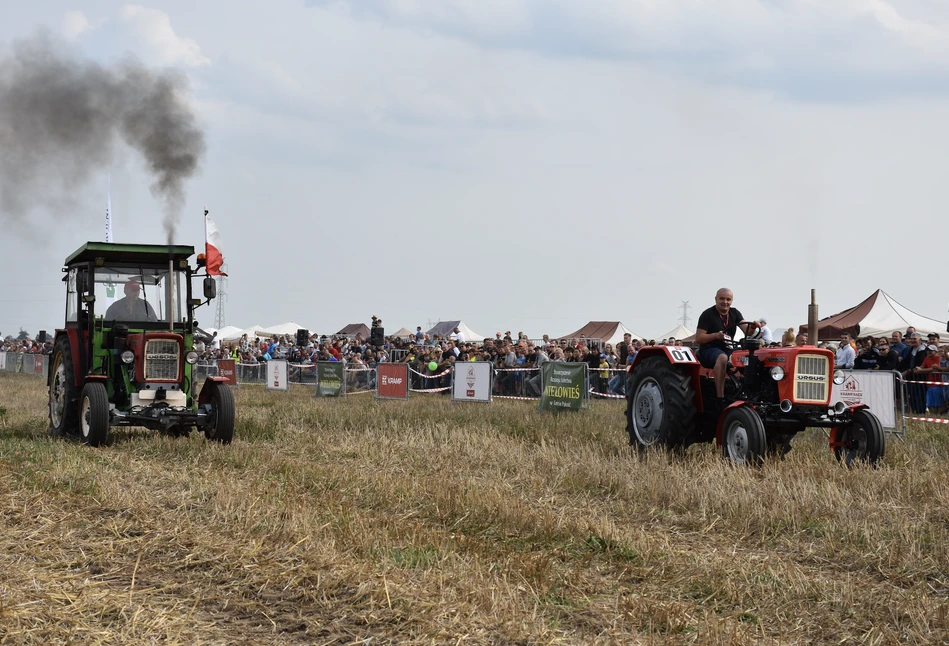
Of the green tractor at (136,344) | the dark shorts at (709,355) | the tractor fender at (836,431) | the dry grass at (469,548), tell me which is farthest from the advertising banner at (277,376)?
the tractor fender at (836,431)

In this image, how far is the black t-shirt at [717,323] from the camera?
10.1m

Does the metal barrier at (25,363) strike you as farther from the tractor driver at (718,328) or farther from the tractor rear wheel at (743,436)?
the tractor rear wheel at (743,436)

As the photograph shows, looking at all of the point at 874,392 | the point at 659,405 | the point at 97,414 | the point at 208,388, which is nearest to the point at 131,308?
the point at 208,388

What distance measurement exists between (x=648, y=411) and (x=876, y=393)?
13.5ft

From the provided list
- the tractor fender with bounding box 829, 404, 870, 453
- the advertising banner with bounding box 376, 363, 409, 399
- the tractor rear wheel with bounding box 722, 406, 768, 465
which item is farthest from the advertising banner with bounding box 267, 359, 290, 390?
the tractor fender with bounding box 829, 404, 870, 453

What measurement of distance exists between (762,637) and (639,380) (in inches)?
261

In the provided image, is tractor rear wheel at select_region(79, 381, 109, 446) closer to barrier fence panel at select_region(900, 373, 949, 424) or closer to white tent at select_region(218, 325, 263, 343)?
barrier fence panel at select_region(900, 373, 949, 424)

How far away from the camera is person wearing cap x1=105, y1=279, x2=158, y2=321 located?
38.8ft

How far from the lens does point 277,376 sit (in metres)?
27.2

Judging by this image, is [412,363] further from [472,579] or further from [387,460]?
[472,579]

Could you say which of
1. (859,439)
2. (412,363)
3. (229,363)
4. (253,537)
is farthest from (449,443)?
(229,363)

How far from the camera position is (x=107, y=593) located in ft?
15.8

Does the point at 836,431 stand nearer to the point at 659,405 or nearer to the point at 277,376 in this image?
the point at 659,405

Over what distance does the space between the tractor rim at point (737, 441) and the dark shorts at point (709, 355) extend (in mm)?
789
